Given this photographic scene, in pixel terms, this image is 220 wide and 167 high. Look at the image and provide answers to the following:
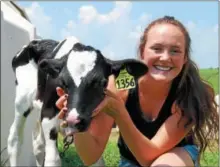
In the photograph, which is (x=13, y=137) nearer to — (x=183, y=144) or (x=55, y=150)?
(x=55, y=150)

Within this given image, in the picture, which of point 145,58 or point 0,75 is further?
point 0,75

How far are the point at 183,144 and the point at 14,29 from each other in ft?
9.72

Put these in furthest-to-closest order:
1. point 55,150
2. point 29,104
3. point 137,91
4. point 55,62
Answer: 1. point 29,104
2. point 55,150
3. point 137,91
4. point 55,62

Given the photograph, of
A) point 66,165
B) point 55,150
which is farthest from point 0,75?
point 55,150

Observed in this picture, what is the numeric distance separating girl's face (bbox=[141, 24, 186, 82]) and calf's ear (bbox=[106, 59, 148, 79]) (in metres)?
0.08

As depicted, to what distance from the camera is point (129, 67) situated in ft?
9.43

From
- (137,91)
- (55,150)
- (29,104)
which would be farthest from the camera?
(29,104)

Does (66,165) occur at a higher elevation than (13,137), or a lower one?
lower

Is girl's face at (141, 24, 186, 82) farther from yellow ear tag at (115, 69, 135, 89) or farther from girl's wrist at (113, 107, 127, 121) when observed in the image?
girl's wrist at (113, 107, 127, 121)

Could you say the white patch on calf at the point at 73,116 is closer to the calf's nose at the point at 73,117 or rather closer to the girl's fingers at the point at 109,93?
the calf's nose at the point at 73,117

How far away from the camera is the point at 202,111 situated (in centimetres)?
300

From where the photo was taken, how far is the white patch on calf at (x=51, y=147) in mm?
4008

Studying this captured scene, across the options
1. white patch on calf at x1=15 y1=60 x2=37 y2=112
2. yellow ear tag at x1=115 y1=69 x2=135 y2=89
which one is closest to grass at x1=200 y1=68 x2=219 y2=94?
yellow ear tag at x1=115 y1=69 x2=135 y2=89

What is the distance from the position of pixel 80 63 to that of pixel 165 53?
473mm
